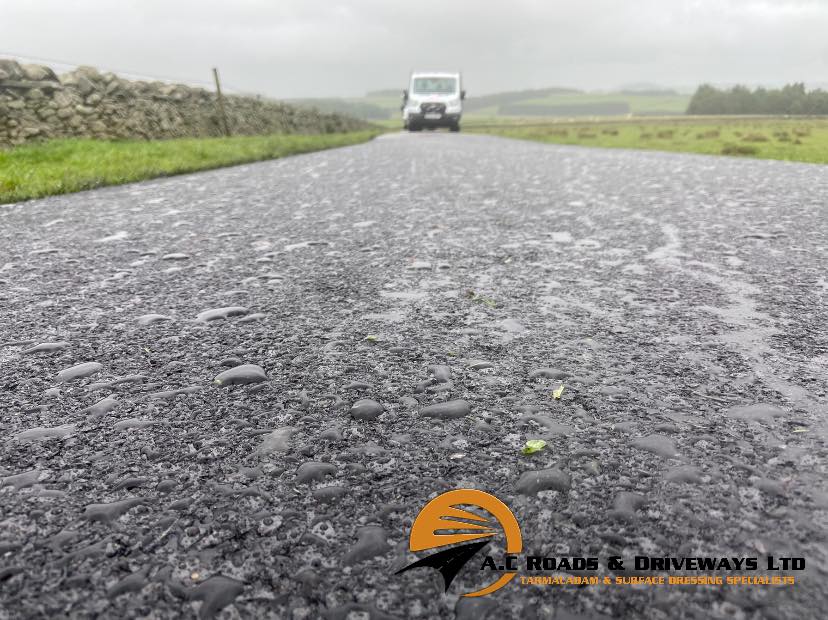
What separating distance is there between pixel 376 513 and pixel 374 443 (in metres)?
0.30

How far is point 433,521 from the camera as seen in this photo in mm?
1211

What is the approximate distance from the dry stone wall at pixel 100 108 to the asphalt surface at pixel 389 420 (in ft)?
32.0

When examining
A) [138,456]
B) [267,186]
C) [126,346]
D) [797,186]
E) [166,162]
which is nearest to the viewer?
[138,456]

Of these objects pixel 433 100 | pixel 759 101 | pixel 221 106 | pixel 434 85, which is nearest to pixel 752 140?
pixel 759 101

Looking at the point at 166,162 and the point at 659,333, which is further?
the point at 166,162

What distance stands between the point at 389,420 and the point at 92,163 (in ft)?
29.0

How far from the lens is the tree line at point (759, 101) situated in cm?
1293

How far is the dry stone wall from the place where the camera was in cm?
1112

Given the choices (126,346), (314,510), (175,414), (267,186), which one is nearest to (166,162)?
(267,186)

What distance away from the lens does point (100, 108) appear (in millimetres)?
13297

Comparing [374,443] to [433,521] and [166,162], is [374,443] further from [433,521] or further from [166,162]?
[166,162]

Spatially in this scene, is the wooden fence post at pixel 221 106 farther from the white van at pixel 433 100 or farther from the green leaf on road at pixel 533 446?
the green leaf on road at pixel 533 446

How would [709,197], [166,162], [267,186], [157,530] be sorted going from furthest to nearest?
1. [166,162]
2. [267,186]
3. [709,197]
4. [157,530]

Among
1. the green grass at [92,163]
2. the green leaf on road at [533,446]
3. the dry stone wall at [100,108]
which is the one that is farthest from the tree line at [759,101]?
the dry stone wall at [100,108]
